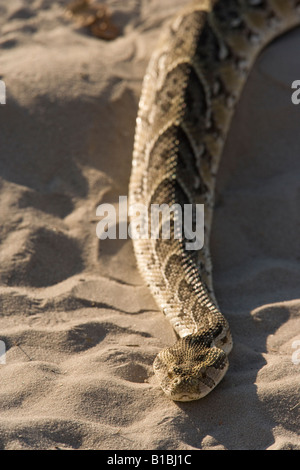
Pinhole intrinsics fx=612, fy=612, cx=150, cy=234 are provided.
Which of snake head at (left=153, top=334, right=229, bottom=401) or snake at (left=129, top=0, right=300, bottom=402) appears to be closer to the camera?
snake head at (left=153, top=334, right=229, bottom=401)

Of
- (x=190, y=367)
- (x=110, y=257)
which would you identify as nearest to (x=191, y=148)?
(x=110, y=257)

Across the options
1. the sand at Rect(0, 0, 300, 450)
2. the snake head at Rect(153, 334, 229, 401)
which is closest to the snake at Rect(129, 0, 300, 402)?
the snake head at Rect(153, 334, 229, 401)

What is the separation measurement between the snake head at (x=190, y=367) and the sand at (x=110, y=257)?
120 mm

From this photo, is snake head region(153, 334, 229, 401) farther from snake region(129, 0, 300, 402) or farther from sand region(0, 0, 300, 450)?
Answer: sand region(0, 0, 300, 450)

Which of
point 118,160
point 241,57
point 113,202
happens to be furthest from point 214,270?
point 241,57

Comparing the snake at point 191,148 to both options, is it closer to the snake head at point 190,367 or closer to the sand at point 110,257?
the snake head at point 190,367

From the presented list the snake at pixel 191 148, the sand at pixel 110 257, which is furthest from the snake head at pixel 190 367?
the sand at pixel 110 257

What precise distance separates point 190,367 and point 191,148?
2621 millimetres

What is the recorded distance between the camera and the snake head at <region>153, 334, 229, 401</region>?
427 cm

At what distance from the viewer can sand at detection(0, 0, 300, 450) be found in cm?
420

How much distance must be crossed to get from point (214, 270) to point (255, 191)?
124cm

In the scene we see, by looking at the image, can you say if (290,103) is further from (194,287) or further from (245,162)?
(194,287)

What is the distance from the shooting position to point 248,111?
7.21 metres

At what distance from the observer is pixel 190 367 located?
14.3 ft
